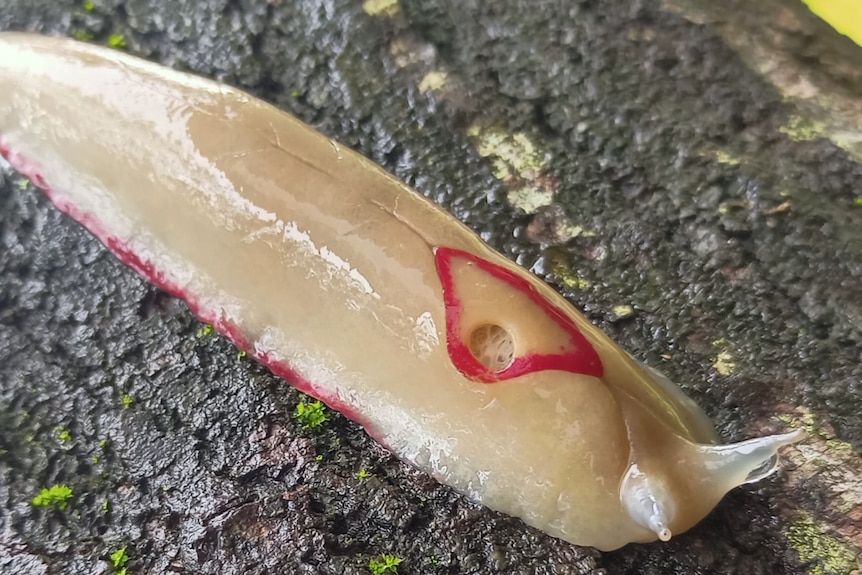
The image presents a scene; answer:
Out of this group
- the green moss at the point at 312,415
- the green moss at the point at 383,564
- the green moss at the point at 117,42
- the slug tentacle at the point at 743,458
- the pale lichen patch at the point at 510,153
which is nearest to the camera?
the slug tentacle at the point at 743,458

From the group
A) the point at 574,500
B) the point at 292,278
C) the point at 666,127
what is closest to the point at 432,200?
the point at 292,278

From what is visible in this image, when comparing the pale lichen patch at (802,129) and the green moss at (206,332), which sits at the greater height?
the pale lichen patch at (802,129)

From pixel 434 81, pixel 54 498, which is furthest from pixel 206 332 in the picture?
pixel 434 81

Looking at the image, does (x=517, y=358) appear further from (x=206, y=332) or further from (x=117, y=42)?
(x=117, y=42)

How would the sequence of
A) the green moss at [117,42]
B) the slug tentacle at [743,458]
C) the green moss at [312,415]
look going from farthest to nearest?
the green moss at [117,42]
the green moss at [312,415]
the slug tentacle at [743,458]

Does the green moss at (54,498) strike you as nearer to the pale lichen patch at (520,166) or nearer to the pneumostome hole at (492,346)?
the pneumostome hole at (492,346)

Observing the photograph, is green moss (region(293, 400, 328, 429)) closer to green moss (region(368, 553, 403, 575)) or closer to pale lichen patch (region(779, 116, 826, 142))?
green moss (region(368, 553, 403, 575))

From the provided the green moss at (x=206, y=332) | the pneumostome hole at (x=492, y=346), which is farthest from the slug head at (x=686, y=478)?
the green moss at (x=206, y=332)
